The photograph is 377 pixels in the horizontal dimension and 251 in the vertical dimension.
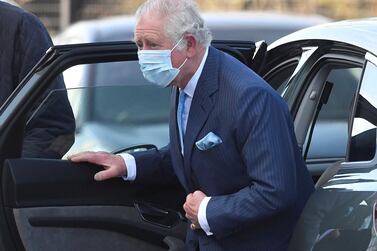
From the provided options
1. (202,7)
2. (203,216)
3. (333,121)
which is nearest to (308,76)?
(203,216)

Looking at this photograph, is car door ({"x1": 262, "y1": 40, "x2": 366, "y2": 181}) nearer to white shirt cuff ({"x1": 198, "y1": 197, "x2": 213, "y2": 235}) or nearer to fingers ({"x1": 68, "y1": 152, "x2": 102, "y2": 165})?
white shirt cuff ({"x1": 198, "y1": 197, "x2": 213, "y2": 235})

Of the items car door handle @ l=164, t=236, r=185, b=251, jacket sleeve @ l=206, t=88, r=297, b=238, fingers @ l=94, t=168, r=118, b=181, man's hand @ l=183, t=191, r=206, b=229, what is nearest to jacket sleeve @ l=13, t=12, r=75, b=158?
fingers @ l=94, t=168, r=118, b=181

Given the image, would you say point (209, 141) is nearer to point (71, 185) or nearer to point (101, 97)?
point (71, 185)

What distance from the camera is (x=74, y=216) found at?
3459 mm

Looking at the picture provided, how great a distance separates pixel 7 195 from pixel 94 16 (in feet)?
39.4

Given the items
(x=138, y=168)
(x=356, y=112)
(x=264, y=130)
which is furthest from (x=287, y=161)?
(x=138, y=168)

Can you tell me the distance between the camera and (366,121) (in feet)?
9.68

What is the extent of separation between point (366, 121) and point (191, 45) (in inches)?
25.0

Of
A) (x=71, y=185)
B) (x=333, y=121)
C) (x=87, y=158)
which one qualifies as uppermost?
(x=87, y=158)

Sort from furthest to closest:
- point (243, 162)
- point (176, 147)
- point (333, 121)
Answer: point (333, 121), point (176, 147), point (243, 162)

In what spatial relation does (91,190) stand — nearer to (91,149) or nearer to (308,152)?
(91,149)

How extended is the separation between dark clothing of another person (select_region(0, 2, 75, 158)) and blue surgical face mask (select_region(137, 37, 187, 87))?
0.62 m

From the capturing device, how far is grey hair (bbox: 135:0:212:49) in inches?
111

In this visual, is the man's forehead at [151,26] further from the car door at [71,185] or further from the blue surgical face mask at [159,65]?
the car door at [71,185]
